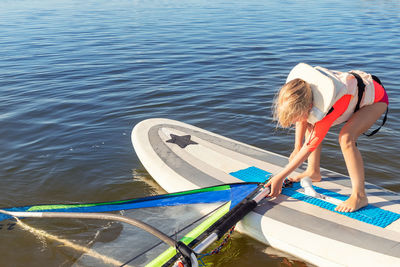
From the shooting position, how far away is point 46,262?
3.41m

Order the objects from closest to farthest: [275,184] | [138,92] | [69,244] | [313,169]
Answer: [275,184], [69,244], [313,169], [138,92]

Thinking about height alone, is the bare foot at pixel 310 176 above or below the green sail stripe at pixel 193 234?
above

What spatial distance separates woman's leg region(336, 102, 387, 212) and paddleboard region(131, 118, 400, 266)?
0.09 m

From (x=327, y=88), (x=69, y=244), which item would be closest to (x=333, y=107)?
(x=327, y=88)

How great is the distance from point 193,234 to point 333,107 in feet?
5.00

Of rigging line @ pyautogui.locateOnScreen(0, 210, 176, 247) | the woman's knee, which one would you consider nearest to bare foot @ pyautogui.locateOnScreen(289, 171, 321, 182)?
the woman's knee

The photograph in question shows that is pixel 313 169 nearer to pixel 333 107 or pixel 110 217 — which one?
pixel 333 107

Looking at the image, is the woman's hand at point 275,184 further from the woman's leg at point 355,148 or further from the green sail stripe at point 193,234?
the woman's leg at point 355,148

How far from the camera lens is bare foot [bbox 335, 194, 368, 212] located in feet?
10.8

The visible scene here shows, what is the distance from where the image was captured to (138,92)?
7949 mm

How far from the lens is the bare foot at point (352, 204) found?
330 cm

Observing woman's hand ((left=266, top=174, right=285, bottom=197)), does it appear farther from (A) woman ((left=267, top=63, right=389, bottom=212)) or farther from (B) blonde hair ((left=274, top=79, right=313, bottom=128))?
(B) blonde hair ((left=274, top=79, right=313, bottom=128))

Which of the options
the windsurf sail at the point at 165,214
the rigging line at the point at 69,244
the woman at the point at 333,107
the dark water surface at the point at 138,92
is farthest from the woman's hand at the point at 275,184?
the rigging line at the point at 69,244

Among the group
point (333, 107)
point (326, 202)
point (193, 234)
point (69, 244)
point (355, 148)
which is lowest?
point (69, 244)
